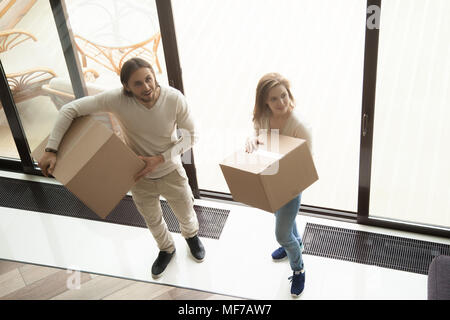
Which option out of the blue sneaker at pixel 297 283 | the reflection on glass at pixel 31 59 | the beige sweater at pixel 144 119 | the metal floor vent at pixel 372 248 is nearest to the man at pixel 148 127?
the beige sweater at pixel 144 119

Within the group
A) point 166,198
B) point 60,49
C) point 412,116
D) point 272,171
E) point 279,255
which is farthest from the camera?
point 60,49

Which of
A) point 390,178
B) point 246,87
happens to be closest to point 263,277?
point 390,178

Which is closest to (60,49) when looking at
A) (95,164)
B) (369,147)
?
(95,164)

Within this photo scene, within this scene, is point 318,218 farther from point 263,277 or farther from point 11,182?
point 11,182

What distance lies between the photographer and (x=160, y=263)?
2945 millimetres

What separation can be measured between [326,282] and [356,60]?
1.30 meters

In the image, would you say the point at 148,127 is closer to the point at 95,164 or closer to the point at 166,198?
the point at 95,164

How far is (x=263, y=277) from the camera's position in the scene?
2.84 meters

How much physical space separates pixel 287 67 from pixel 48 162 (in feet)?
4.81

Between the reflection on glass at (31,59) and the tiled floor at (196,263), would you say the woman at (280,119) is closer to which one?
the tiled floor at (196,263)

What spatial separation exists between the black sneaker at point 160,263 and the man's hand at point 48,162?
0.92 metres

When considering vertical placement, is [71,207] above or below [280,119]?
below

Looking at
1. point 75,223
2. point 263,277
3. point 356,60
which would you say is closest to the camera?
point 356,60

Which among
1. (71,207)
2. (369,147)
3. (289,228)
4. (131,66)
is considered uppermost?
(131,66)
